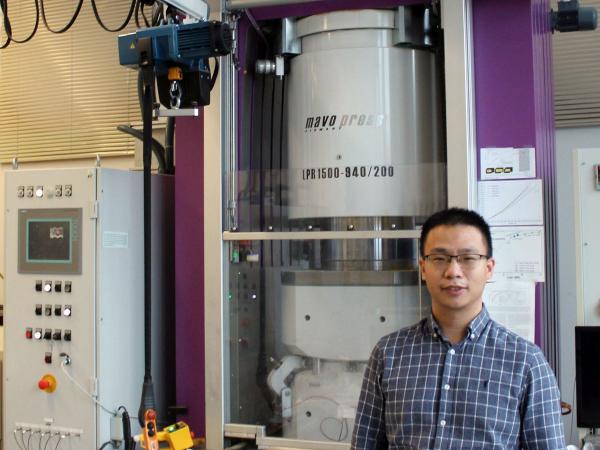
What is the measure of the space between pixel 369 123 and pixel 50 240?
4.33 ft

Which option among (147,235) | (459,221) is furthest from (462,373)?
(147,235)

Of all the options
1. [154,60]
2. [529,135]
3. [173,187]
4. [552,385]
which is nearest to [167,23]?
[154,60]

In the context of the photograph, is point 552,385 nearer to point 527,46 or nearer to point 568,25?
point 527,46

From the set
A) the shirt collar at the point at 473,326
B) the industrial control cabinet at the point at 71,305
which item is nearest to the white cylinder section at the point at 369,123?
the industrial control cabinet at the point at 71,305

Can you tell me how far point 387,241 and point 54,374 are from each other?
4.57 feet

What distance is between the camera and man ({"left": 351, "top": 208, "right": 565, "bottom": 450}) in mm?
1477

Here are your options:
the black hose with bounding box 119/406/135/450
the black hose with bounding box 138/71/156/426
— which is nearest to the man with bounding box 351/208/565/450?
the black hose with bounding box 138/71/156/426

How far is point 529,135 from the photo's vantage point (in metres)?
2.44

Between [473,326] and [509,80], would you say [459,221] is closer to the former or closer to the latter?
[473,326]

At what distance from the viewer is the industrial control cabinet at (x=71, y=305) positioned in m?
2.71

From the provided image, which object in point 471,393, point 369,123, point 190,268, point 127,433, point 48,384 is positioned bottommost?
point 127,433

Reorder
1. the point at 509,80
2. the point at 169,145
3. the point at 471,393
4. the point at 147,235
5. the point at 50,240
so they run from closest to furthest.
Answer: the point at 471,393 → the point at 509,80 → the point at 147,235 → the point at 50,240 → the point at 169,145

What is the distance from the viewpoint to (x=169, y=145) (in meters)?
3.29

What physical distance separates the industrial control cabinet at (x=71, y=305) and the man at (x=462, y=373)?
1.43 metres
